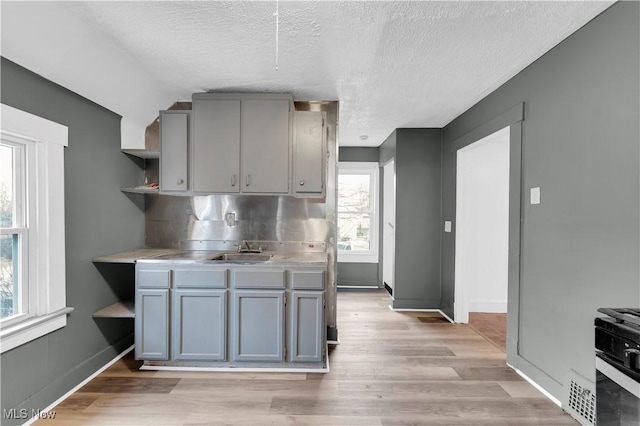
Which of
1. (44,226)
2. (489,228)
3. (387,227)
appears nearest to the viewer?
(44,226)

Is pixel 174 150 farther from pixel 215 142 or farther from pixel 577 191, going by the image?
pixel 577 191

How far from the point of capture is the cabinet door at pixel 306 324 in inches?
100

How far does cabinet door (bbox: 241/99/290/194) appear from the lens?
277cm

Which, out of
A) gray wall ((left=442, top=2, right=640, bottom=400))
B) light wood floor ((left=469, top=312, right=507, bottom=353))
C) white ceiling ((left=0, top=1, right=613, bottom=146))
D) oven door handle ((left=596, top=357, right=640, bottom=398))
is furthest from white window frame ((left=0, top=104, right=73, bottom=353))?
light wood floor ((left=469, top=312, right=507, bottom=353))

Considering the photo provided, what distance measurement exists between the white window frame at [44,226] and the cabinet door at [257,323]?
120 cm

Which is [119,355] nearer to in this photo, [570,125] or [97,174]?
[97,174]

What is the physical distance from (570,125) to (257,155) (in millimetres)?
2303

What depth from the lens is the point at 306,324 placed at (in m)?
2.55

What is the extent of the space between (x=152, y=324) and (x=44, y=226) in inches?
41.5

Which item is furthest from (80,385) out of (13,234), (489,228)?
(489,228)

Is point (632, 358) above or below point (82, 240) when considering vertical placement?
below

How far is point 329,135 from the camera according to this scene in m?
3.20

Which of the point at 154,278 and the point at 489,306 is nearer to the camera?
the point at 154,278

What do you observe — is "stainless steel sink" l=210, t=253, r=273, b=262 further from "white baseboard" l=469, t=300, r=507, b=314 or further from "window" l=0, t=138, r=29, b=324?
"white baseboard" l=469, t=300, r=507, b=314
